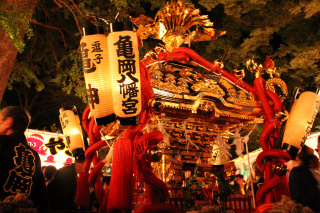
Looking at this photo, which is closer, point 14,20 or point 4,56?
point 14,20

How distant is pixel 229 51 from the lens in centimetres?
1092

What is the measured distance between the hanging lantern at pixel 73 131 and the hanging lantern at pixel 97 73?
6.37ft

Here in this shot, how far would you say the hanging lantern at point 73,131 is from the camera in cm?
556

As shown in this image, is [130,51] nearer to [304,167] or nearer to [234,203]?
[304,167]

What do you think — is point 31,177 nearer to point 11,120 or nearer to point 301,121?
point 11,120

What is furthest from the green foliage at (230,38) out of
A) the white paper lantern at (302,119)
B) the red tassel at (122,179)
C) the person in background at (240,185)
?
the red tassel at (122,179)

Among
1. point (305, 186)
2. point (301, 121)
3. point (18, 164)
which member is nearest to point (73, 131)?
point (18, 164)

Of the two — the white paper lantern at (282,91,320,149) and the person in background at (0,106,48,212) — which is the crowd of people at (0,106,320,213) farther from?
the white paper lantern at (282,91,320,149)

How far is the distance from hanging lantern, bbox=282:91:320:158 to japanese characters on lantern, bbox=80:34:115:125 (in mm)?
3341

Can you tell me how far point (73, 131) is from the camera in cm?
573

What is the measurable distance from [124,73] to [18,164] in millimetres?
1682

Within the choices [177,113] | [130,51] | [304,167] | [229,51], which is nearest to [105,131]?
[177,113]

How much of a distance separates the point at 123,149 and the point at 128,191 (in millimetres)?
548

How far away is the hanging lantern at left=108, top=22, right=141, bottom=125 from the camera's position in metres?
3.77
